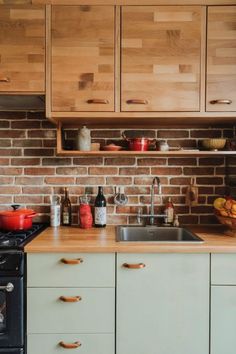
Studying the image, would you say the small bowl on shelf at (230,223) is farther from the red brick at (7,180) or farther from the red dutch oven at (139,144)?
the red brick at (7,180)

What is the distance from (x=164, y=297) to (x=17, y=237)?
91 cm

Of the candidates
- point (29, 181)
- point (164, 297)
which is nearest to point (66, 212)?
point (29, 181)

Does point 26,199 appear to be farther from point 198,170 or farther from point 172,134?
point 198,170

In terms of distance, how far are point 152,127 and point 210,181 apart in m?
0.60

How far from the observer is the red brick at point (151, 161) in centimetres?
216

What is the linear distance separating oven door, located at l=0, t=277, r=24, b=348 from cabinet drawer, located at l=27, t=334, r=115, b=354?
85 mm

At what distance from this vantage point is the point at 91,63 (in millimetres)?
1770

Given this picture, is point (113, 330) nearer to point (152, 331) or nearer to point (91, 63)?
point (152, 331)

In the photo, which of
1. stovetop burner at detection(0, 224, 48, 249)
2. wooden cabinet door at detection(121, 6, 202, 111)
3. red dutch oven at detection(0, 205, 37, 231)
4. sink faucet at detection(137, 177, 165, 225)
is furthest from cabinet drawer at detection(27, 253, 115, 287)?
wooden cabinet door at detection(121, 6, 202, 111)

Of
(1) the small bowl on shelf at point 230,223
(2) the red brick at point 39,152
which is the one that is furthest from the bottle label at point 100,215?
(1) the small bowl on shelf at point 230,223

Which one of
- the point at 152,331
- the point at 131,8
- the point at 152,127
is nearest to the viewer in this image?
the point at 152,331

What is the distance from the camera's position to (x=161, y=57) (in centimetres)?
176

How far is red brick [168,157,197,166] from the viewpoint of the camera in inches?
84.8

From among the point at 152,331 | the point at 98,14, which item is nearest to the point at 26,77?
the point at 98,14
